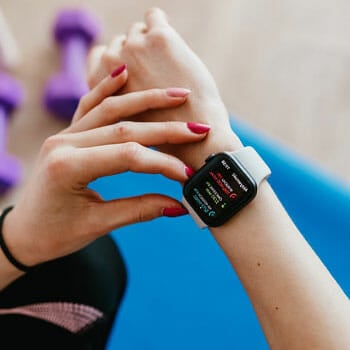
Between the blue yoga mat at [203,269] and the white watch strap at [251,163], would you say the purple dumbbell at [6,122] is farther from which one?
the white watch strap at [251,163]

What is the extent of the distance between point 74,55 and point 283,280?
138cm

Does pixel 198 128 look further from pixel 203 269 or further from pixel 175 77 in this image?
pixel 203 269

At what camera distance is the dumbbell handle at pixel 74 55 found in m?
1.71

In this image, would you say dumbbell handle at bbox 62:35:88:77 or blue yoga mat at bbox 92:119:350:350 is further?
dumbbell handle at bbox 62:35:88:77

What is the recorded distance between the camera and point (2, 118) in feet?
5.42

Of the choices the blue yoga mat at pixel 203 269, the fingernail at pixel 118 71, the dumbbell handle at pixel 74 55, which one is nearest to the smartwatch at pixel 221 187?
the fingernail at pixel 118 71

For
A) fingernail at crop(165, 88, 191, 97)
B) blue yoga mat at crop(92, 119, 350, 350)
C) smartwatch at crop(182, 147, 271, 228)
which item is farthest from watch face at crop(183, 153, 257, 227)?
blue yoga mat at crop(92, 119, 350, 350)

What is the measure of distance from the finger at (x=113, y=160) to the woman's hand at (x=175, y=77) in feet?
0.38

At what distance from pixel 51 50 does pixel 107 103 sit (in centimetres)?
131

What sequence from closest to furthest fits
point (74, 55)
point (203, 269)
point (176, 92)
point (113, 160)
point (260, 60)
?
point (113, 160) < point (176, 92) < point (203, 269) < point (74, 55) < point (260, 60)

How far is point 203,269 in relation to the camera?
1.03 metres

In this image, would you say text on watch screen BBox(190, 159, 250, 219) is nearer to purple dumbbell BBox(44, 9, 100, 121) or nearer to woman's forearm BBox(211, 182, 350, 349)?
woman's forearm BBox(211, 182, 350, 349)

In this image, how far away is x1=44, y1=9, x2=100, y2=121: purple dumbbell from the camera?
1.64m

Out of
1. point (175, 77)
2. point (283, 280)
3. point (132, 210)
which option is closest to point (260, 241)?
point (283, 280)
